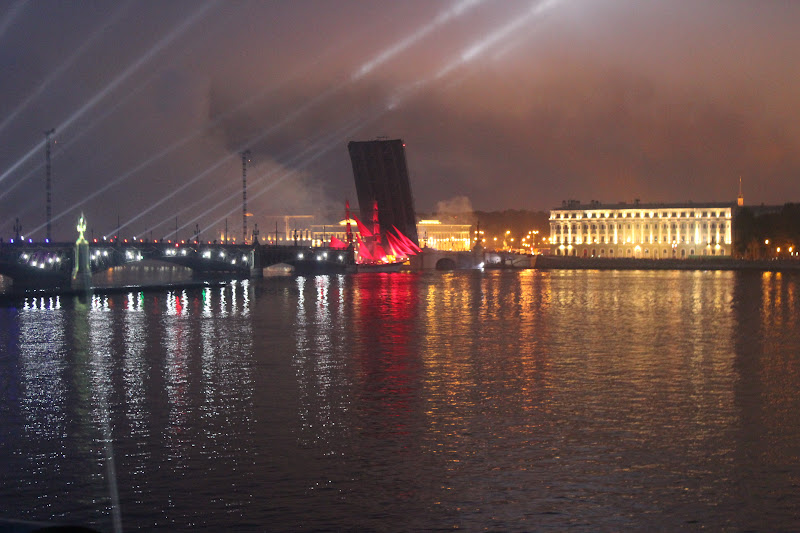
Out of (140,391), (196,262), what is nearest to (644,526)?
(140,391)

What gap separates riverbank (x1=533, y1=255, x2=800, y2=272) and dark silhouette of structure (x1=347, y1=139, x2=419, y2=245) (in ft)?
67.9

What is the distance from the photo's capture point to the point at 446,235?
131625 millimetres

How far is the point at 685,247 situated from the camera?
346 feet

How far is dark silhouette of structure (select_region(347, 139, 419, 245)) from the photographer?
67250 millimetres

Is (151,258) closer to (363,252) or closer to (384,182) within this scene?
(384,182)

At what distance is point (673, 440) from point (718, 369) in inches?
228

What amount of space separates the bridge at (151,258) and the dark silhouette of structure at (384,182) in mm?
6397

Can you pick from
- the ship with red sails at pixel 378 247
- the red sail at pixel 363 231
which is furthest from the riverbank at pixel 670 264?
the red sail at pixel 363 231

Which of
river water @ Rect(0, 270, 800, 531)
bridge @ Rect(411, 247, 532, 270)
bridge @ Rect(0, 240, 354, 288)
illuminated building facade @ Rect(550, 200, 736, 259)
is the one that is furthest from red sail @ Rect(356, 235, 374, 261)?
river water @ Rect(0, 270, 800, 531)

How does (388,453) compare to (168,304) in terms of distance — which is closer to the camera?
(388,453)

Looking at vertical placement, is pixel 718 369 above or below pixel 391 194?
below

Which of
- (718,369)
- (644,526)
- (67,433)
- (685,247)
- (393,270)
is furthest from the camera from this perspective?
(685,247)

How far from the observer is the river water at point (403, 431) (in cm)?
690

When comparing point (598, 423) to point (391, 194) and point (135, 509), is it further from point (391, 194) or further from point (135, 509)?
point (391, 194)
